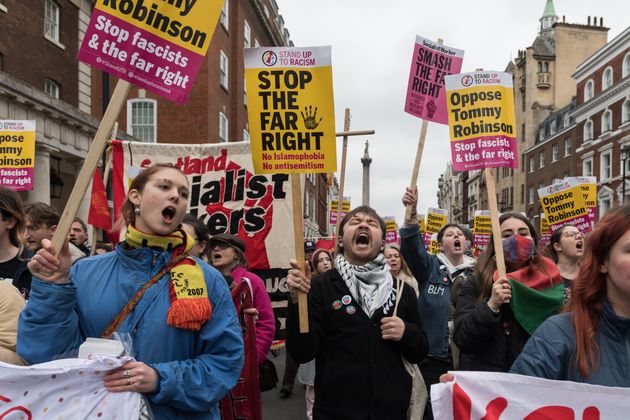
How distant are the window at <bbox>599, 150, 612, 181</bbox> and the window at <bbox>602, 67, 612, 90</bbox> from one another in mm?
5063

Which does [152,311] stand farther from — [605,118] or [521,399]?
[605,118]

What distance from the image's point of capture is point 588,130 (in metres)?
47.1

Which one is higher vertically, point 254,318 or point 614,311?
point 614,311

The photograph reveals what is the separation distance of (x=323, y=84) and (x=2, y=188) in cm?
200

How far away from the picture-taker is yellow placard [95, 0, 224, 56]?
2.81 meters

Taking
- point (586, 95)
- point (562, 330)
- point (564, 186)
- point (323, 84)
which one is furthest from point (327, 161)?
point (586, 95)

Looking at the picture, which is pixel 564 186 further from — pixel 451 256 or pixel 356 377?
pixel 356 377

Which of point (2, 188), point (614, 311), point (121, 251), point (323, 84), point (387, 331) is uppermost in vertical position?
point (323, 84)

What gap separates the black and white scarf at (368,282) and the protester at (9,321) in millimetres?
1668

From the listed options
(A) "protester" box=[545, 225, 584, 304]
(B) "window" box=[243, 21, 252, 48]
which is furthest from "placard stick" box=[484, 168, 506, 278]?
(B) "window" box=[243, 21, 252, 48]

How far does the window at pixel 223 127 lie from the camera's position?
25.6 m

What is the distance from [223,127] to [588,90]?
113 feet

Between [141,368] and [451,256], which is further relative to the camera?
[451,256]

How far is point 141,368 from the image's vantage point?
2119 millimetres
